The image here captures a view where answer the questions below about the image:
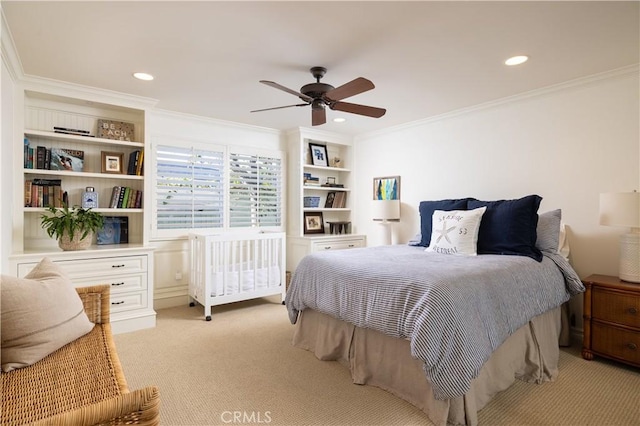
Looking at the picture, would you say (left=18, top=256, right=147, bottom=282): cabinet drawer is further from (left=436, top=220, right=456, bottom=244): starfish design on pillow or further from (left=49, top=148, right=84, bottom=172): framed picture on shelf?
(left=436, top=220, right=456, bottom=244): starfish design on pillow

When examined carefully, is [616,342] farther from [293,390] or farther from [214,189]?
[214,189]

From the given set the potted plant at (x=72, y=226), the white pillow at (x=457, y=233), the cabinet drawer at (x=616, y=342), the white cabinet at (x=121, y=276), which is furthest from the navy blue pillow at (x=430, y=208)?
Result: the potted plant at (x=72, y=226)

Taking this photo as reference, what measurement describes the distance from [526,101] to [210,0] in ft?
10.0

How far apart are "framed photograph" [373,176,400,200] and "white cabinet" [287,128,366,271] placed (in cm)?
54

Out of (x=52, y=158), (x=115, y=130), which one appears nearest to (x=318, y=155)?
(x=115, y=130)

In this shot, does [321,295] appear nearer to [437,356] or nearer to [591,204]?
[437,356]

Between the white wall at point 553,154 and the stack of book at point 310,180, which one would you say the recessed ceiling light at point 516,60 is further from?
the stack of book at point 310,180

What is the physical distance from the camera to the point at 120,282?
328 centimetres

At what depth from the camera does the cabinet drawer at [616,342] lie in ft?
7.95

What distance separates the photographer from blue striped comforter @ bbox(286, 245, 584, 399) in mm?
1763

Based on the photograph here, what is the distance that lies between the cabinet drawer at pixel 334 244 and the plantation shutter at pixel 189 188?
4.28 ft

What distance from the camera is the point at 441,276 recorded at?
202 centimetres

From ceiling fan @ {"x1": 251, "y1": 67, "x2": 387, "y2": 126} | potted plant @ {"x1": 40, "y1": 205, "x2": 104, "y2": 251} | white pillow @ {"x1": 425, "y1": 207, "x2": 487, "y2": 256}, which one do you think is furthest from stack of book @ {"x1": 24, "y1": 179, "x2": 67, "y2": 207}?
white pillow @ {"x1": 425, "y1": 207, "x2": 487, "y2": 256}

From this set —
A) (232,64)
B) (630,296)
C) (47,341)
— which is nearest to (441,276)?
(630,296)
